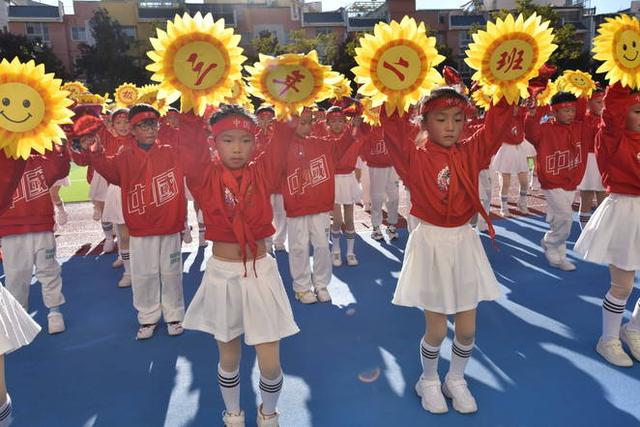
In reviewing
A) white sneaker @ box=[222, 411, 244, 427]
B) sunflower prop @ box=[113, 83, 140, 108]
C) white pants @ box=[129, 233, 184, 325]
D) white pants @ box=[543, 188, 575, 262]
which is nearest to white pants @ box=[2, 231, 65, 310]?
white pants @ box=[129, 233, 184, 325]

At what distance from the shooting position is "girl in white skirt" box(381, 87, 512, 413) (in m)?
2.88

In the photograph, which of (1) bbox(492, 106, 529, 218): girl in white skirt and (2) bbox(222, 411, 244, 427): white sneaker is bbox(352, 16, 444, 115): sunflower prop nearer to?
(2) bbox(222, 411, 244, 427): white sneaker

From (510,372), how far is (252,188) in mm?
2396

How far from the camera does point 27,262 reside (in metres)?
4.20

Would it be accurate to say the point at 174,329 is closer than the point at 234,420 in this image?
No

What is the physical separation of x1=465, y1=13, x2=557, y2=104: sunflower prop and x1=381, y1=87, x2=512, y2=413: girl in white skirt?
6.4 inches

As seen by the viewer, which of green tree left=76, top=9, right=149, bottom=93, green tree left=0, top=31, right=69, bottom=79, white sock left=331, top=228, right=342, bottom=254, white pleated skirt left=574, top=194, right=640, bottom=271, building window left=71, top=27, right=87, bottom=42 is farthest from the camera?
building window left=71, top=27, right=87, bottom=42

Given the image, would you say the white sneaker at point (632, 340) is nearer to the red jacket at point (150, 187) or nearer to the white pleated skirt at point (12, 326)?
the red jacket at point (150, 187)

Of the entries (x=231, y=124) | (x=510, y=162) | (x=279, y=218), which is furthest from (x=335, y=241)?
(x=510, y=162)

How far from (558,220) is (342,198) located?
272cm

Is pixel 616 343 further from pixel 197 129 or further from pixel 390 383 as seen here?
pixel 197 129

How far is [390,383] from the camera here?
3455 millimetres

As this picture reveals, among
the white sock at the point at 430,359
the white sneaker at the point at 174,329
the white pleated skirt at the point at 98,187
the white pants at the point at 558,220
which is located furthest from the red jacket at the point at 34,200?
the white pants at the point at 558,220

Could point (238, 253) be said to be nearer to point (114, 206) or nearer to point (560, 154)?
point (114, 206)
